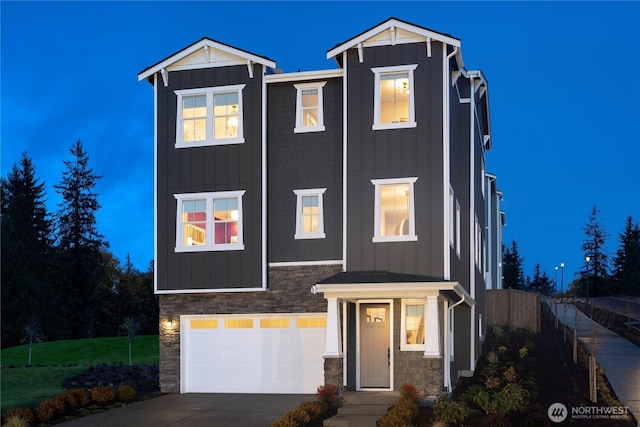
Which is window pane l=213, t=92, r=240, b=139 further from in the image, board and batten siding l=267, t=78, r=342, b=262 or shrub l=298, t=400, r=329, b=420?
shrub l=298, t=400, r=329, b=420

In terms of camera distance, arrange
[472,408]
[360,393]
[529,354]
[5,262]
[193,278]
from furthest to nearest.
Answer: [5,262], [529,354], [193,278], [360,393], [472,408]

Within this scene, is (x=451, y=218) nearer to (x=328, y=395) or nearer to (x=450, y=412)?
(x=328, y=395)

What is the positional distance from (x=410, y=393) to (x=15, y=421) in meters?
7.91

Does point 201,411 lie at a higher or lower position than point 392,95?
lower

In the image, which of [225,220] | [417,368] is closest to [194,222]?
[225,220]

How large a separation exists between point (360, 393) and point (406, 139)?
20.5 feet

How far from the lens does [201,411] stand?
17688 mm

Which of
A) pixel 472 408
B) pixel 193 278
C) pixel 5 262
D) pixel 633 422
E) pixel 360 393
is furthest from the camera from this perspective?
pixel 5 262

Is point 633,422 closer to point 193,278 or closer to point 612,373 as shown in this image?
point 612,373

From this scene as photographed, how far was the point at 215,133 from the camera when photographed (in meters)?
21.4

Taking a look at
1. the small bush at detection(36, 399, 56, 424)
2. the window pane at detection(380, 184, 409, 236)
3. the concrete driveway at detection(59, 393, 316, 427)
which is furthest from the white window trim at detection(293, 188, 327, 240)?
the small bush at detection(36, 399, 56, 424)

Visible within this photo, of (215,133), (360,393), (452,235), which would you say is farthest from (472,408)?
(215,133)

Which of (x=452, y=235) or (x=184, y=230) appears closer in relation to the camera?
(x=452, y=235)

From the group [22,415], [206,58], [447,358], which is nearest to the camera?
[22,415]
